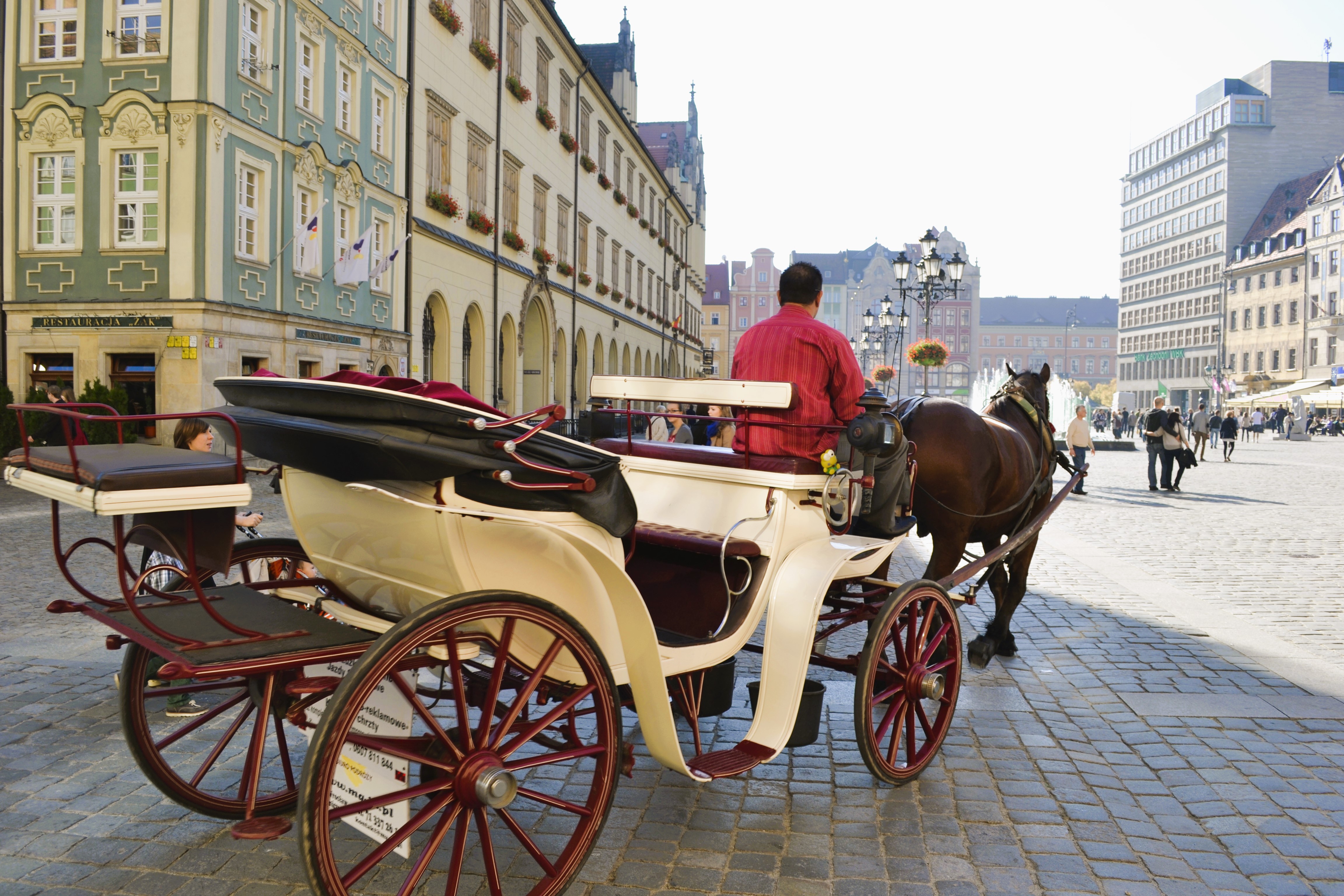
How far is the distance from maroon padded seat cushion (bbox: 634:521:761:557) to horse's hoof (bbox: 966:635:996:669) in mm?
2876

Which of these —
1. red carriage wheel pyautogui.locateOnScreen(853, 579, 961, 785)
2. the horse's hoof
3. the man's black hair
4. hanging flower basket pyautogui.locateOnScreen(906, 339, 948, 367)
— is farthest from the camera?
hanging flower basket pyautogui.locateOnScreen(906, 339, 948, 367)

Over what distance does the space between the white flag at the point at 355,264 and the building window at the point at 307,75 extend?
3.18 meters

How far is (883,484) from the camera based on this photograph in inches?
167

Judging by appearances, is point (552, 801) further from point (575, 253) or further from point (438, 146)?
point (575, 253)

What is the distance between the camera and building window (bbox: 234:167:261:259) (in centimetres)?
1786

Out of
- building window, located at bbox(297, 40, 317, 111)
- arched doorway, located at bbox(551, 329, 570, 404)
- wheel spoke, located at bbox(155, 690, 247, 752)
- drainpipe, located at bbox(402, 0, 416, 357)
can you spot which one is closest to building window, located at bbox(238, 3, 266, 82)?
building window, located at bbox(297, 40, 317, 111)

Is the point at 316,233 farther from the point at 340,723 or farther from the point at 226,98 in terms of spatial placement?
the point at 340,723

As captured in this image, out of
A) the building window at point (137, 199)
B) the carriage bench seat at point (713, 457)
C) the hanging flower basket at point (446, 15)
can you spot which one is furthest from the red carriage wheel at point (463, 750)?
the hanging flower basket at point (446, 15)

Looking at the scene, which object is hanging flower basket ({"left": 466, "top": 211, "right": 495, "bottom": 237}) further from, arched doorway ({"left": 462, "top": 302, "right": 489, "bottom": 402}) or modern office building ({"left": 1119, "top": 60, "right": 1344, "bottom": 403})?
modern office building ({"left": 1119, "top": 60, "right": 1344, "bottom": 403})

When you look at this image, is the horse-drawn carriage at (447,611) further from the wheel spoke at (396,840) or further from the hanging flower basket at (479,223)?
the hanging flower basket at (479,223)

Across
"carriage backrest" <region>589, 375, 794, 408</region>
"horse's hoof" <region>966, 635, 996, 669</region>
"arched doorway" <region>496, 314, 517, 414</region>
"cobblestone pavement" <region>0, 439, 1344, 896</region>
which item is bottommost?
"cobblestone pavement" <region>0, 439, 1344, 896</region>

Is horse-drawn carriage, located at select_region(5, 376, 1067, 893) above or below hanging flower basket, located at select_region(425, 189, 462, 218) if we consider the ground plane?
below

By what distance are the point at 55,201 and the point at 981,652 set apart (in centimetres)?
1812

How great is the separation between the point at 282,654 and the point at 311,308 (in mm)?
18683
